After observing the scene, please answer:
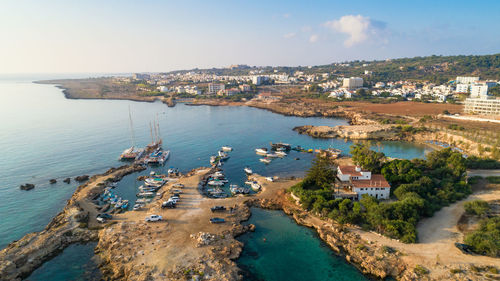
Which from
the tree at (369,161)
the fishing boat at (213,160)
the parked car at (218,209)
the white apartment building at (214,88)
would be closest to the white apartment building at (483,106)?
the tree at (369,161)

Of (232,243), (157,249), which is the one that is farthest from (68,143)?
(232,243)

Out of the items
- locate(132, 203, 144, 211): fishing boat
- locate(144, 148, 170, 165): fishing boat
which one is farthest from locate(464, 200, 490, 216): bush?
locate(144, 148, 170, 165): fishing boat

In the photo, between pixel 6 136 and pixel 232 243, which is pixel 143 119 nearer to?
pixel 6 136

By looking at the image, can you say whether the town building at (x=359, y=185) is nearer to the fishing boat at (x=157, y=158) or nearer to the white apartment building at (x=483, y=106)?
the fishing boat at (x=157, y=158)

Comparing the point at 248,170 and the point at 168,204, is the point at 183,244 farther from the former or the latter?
the point at 248,170

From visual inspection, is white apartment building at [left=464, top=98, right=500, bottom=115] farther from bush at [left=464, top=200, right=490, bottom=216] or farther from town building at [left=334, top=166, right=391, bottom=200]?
town building at [left=334, top=166, right=391, bottom=200]

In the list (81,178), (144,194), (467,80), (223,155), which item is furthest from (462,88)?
(81,178)
